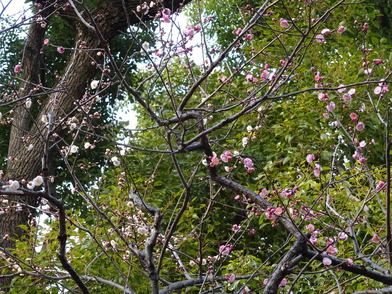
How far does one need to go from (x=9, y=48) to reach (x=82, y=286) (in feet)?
17.6

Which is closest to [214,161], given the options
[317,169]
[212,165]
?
[212,165]

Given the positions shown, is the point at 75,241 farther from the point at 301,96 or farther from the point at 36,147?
the point at 301,96

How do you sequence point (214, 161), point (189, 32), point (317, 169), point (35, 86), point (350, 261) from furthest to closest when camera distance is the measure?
point (35, 86), point (189, 32), point (317, 169), point (214, 161), point (350, 261)

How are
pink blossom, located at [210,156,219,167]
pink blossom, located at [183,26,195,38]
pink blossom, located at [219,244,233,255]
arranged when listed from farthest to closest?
pink blossom, located at [183,26,195,38] < pink blossom, located at [219,244,233,255] < pink blossom, located at [210,156,219,167]

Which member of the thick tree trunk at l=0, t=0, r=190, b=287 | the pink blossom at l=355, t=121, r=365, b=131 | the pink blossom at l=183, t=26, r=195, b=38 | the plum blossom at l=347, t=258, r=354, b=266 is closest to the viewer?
the plum blossom at l=347, t=258, r=354, b=266

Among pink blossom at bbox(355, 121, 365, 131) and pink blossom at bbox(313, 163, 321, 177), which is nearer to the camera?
pink blossom at bbox(313, 163, 321, 177)

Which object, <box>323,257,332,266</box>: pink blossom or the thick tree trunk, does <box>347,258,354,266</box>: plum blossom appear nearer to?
<box>323,257,332,266</box>: pink blossom

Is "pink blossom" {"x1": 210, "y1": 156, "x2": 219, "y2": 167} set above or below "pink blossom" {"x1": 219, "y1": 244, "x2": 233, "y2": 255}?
above

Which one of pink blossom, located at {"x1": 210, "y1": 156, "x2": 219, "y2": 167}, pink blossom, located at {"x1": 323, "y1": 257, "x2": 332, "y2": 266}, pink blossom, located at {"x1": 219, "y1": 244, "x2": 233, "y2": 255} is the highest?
pink blossom, located at {"x1": 210, "y1": 156, "x2": 219, "y2": 167}

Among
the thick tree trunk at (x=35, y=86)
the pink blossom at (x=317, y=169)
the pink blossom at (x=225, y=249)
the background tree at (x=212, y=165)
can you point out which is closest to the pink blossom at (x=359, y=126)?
the background tree at (x=212, y=165)

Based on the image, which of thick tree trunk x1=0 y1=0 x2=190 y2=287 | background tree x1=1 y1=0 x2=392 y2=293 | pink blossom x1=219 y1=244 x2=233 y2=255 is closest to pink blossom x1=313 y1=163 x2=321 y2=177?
background tree x1=1 y1=0 x2=392 y2=293

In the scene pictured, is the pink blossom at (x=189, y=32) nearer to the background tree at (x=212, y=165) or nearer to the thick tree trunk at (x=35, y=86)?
the background tree at (x=212, y=165)

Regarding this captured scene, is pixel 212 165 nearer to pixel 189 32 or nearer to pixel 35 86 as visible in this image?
pixel 189 32

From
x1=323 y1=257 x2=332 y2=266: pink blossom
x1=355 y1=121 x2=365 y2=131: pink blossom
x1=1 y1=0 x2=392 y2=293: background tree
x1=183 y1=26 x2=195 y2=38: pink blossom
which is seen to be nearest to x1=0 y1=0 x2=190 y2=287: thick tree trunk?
x1=1 y1=0 x2=392 y2=293: background tree
